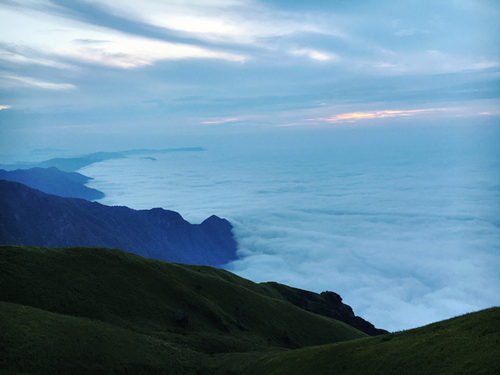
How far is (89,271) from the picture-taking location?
232 feet

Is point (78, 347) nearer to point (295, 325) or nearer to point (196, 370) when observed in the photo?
point (196, 370)

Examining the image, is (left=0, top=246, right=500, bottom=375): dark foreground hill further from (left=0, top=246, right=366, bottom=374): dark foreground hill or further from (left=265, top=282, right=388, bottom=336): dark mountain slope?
(left=265, top=282, right=388, bottom=336): dark mountain slope

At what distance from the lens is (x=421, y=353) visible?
3266 centimetres

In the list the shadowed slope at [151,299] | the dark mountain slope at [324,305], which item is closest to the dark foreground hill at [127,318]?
the shadowed slope at [151,299]

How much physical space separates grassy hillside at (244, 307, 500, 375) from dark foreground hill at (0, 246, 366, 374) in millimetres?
16120

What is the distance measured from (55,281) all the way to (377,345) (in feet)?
180

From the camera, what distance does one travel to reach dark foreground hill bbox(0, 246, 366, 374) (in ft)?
141

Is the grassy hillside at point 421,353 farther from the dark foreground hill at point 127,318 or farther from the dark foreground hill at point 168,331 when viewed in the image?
the dark foreground hill at point 127,318

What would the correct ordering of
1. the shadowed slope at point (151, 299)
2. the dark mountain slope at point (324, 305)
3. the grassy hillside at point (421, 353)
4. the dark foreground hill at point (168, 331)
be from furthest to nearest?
the dark mountain slope at point (324, 305)
the shadowed slope at point (151, 299)
the dark foreground hill at point (168, 331)
the grassy hillside at point (421, 353)

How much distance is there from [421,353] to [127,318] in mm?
49616

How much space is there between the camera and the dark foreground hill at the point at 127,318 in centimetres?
4284

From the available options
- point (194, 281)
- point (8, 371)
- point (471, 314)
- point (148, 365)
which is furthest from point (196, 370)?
point (194, 281)

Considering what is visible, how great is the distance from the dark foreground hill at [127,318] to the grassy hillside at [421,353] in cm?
1612

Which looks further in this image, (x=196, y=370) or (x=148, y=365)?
(x=196, y=370)
